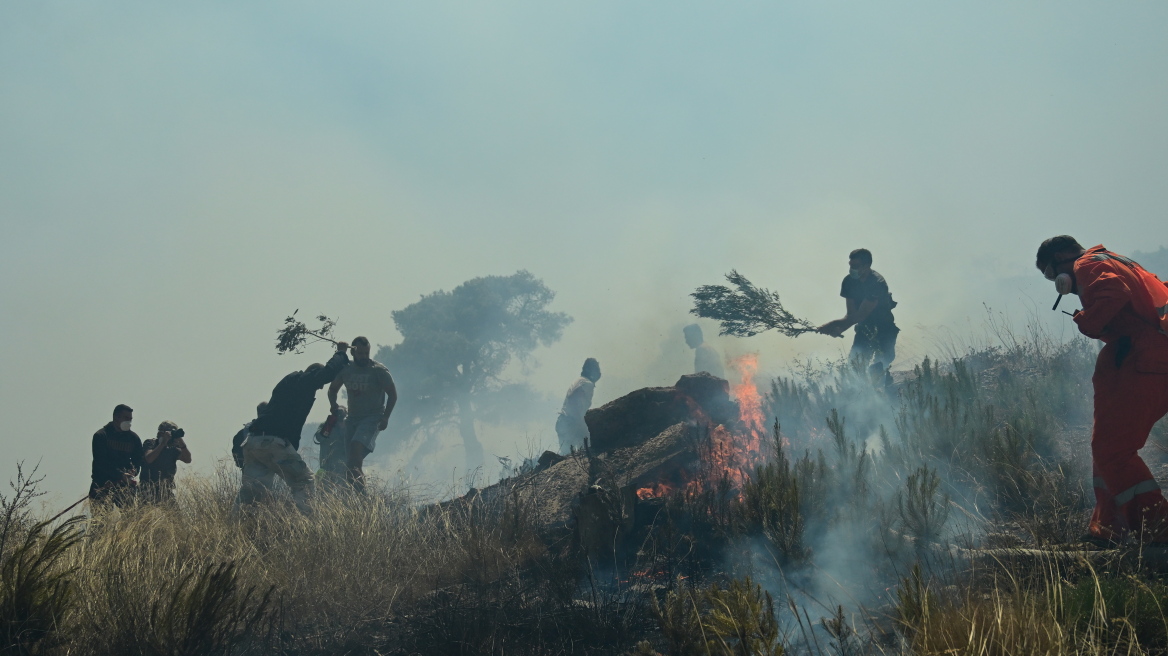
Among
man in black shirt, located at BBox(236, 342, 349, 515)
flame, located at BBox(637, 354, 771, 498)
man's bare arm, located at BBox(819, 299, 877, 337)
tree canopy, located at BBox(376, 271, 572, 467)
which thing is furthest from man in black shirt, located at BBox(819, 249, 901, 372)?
tree canopy, located at BBox(376, 271, 572, 467)

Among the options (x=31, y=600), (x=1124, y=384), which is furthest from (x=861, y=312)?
(x=31, y=600)

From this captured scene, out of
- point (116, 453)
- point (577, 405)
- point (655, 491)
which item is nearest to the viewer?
point (655, 491)

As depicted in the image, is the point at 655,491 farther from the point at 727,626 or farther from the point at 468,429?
the point at 468,429

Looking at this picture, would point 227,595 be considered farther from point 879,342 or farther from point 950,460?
point 879,342

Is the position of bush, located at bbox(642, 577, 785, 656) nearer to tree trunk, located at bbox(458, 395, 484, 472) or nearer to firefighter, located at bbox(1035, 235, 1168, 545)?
firefighter, located at bbox(1035, 235, 1168, 545)

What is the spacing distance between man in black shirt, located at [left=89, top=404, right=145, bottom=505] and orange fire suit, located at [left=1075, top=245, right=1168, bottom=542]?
8.38m

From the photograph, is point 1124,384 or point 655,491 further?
point 655,491

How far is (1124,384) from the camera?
12.5 feet

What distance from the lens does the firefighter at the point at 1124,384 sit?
3.71 meters

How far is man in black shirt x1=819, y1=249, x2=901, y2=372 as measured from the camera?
781 cm

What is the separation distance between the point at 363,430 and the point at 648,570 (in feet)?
15.4

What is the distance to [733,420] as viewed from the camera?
25.4 ft

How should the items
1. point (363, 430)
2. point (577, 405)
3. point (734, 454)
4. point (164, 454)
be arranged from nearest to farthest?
1. point (734, 454)
2. point (363, 430)
3. point (164, 454)
4. point (577, 405)

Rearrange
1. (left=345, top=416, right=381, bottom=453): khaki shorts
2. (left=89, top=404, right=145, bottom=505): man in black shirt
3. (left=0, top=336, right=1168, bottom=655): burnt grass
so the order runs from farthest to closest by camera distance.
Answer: (left=345, top=416, right=381, bottom=453): khaki shorts
(left=89, top=404, right=145, bottom=505): man in black shirt
(left=0, top=336, right=1168, bottom=655): burnt grass
